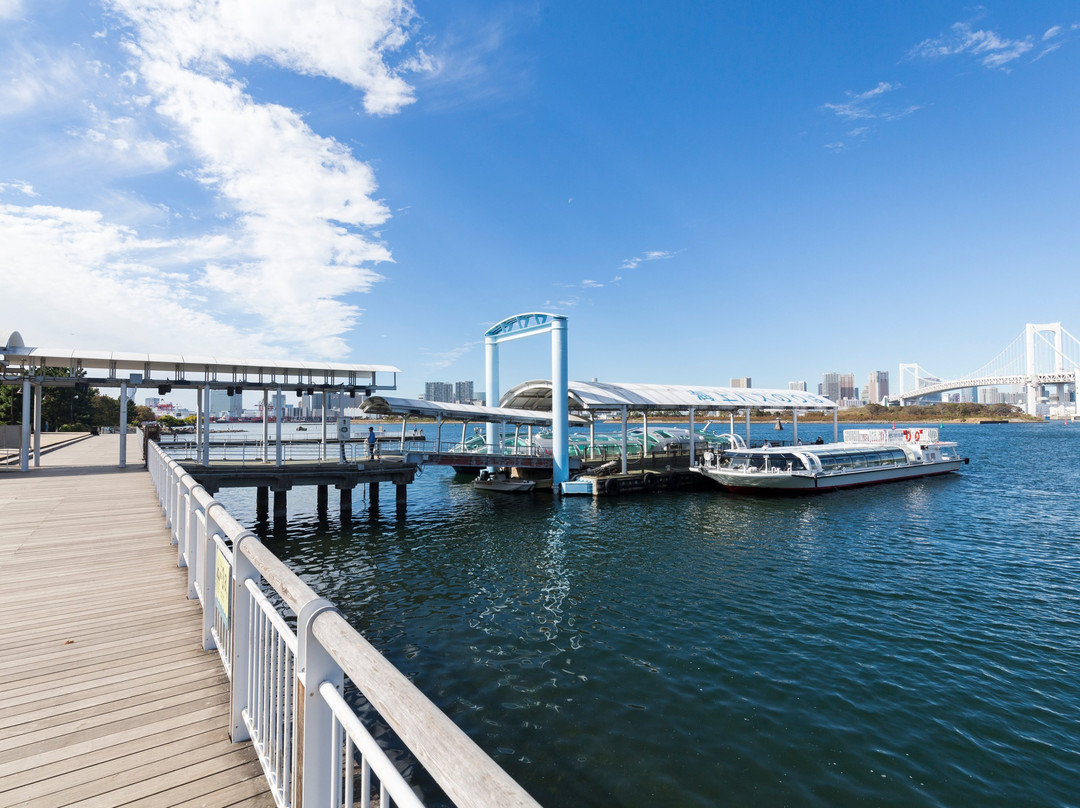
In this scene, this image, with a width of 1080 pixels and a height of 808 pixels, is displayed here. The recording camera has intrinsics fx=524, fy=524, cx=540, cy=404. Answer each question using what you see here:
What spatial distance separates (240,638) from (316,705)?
1522mm

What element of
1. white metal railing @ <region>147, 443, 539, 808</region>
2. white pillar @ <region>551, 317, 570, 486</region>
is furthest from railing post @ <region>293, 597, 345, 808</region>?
white pillar @ <region>551, 317, 570, 486</region>

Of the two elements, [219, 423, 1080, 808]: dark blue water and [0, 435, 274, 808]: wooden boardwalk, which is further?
[219, 423, 1080, 808]: dark blue water

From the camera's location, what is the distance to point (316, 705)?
213 centimetres

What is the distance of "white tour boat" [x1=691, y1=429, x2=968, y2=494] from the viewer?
28.6 m

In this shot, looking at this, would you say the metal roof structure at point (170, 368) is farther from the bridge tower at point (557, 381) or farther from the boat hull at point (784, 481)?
the boat hull at point (784, 481)

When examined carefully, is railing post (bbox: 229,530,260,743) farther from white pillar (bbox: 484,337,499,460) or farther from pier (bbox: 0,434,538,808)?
white pillar (bbox: 484,337,499,460)

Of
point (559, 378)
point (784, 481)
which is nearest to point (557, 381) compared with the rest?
point (559, 378)

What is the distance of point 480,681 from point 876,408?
183 metres

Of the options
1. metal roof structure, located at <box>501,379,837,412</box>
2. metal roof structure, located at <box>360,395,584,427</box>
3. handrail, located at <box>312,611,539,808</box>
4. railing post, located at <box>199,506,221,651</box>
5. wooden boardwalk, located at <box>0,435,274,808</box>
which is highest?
metal roof structure, located at <box>501,379,837,412</box>

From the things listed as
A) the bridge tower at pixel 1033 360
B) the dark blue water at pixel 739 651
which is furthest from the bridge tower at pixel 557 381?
the bridge tower at pixel 1033 360

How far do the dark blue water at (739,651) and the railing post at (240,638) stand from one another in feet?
13.2

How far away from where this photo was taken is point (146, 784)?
2.90 meters

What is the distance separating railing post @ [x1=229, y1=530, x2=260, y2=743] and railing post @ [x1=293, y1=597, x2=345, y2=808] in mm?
1312

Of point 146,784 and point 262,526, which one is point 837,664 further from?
point 262,526
